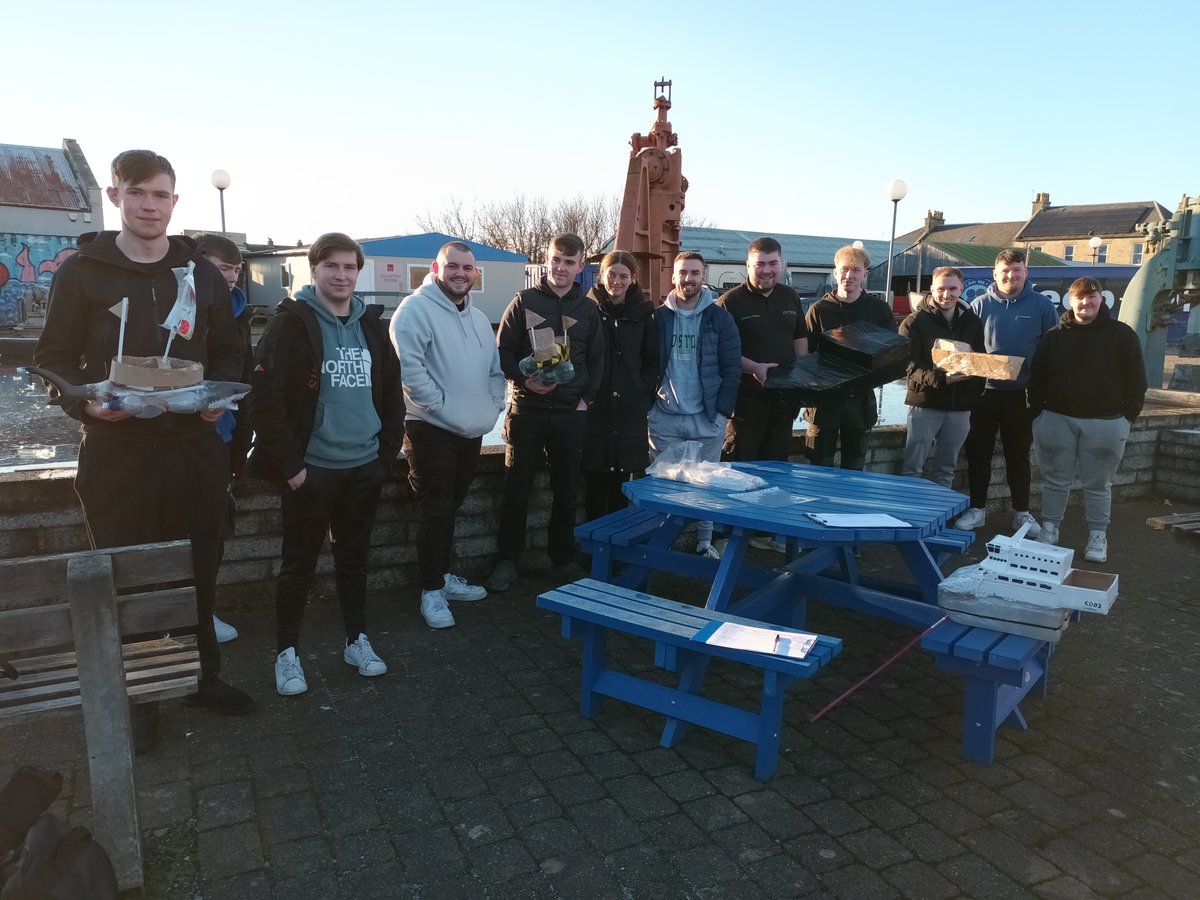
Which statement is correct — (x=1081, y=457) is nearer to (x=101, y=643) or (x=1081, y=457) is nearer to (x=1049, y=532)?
(x=1049, y=532)

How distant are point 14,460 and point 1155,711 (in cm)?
855

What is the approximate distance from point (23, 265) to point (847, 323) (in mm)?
37182

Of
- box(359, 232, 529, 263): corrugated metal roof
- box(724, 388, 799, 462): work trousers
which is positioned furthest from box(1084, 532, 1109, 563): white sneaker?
box(359, 232, 529, 263): corrugated metal roof

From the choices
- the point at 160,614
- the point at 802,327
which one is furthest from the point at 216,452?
the point at 802,327

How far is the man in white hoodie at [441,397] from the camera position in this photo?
436 cm

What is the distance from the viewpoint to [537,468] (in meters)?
5.13

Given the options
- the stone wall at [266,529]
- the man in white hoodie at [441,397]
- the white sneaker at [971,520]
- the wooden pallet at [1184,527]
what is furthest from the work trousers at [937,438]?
the man in white hoodie at [441,397]

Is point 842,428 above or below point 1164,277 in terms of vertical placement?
below

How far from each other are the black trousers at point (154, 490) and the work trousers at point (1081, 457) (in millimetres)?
5312

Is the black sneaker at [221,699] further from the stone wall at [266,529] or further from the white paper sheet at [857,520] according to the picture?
the white paper sheet at [857,520]

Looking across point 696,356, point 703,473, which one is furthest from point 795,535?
point 696,356

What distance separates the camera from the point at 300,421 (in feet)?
11.9

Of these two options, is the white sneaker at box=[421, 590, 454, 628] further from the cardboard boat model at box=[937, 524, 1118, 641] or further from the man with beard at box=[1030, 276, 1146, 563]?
the man with beard at box=[1030, 276, 1146, 563]

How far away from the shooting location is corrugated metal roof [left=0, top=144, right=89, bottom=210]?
34.2m
